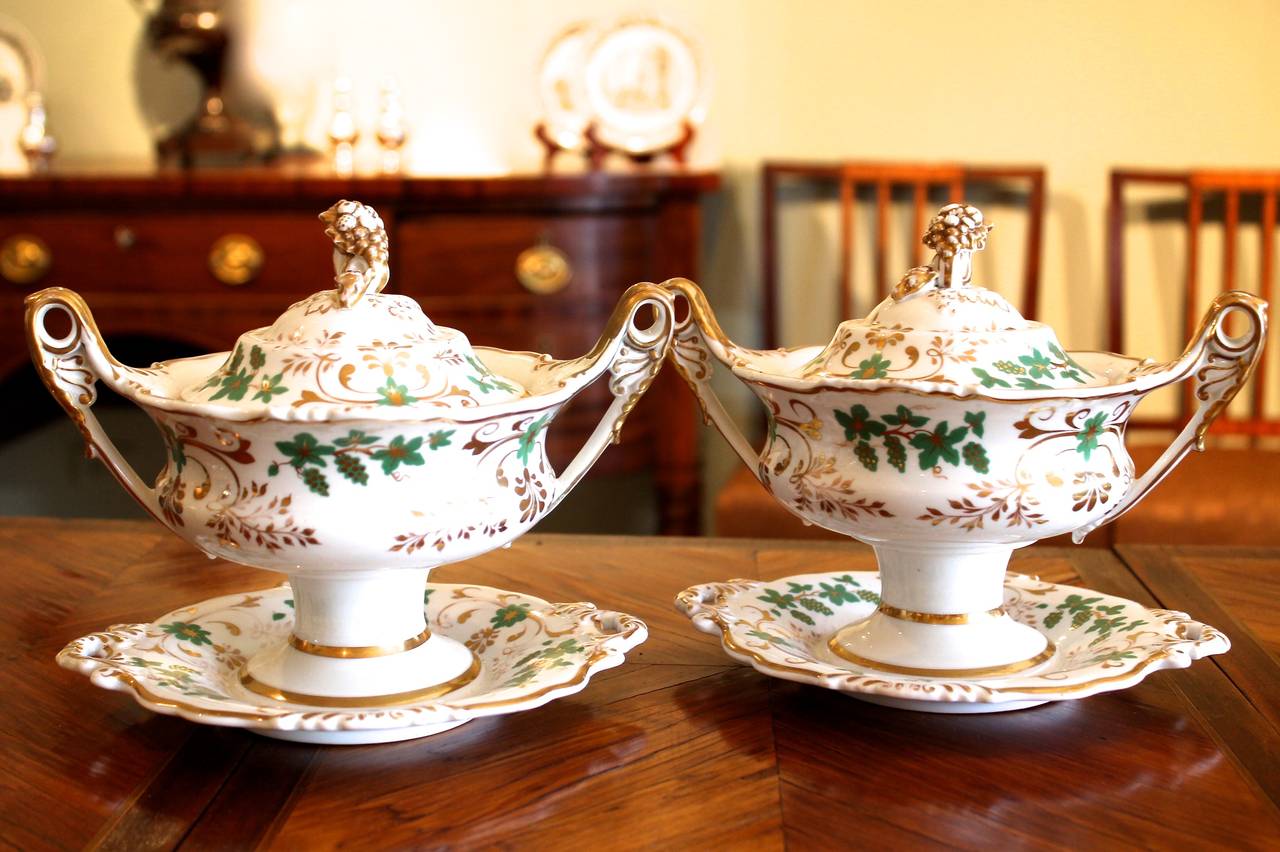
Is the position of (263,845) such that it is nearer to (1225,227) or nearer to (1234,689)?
(1234,689)

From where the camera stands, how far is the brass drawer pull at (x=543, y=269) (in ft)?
5.97

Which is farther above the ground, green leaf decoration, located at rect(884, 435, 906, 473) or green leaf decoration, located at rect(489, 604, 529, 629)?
green leaf decoration, located at rect(884, 435, 906, 473)

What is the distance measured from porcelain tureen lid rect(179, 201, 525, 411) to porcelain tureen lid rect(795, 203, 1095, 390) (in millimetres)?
172

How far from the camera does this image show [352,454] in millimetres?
599

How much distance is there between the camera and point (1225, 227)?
2.04 m

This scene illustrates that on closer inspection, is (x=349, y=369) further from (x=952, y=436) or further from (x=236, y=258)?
(x=236, y=258)

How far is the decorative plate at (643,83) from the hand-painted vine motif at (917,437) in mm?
1477

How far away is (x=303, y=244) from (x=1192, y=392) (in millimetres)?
1243

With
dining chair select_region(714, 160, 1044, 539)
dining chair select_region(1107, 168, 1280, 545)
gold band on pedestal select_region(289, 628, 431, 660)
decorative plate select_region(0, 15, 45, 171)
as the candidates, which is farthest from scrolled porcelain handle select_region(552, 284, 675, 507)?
decorative plate select_region(0, 15, 45, 171)

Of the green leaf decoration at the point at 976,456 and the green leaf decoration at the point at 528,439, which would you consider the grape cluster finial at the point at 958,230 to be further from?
the green leaf decoration at the point at 528,439

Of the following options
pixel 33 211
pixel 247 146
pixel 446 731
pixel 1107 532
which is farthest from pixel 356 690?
pixel 247 146

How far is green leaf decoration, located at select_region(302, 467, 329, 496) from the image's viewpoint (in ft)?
1.98

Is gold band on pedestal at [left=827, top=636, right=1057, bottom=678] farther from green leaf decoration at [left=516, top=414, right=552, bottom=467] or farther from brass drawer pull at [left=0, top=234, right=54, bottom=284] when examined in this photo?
brass drawer pull at [left=0, top=234, right=54, bottom=284]

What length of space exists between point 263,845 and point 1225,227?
1.86 meters
